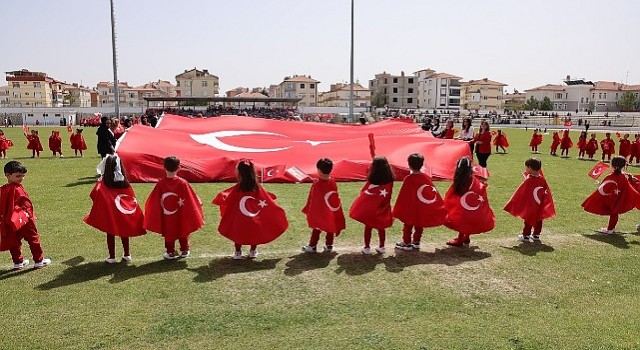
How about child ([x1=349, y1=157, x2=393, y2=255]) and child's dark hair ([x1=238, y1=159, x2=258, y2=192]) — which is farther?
child ([x1=349, y1=157, x2=393, y2=255])

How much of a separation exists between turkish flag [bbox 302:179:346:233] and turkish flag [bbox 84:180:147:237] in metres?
Answer: 2.21

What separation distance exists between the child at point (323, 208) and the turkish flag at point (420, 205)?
889 mm

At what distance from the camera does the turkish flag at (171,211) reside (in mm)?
6137

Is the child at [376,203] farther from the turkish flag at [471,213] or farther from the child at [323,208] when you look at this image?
the turkish flag at [471,213]

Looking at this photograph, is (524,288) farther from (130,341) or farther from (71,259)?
(71,259)

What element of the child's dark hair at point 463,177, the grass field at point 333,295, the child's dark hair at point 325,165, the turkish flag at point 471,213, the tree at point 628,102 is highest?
the tree at point 628,102

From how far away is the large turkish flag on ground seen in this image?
12.4m

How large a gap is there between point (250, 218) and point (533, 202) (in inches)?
166

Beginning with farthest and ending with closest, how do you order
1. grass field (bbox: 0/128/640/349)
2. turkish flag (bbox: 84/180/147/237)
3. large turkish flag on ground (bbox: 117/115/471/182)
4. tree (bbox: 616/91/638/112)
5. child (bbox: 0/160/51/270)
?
tree (bbox: 616/91/638/112), large turkish flag on ground (bbox: 117/115/471/182), turkish flag (bbox: 84/180/147/237), child (bbox: 0/160/51/270), grass field (bbox: 0/128/640/349)

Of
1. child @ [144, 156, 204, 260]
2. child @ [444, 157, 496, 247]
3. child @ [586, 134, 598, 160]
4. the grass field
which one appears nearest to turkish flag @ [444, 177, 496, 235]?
child @ [444, 157, 496, 247]

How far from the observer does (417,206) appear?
6730 millimetres

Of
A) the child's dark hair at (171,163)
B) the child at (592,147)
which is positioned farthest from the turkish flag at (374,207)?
the child at (592,147)

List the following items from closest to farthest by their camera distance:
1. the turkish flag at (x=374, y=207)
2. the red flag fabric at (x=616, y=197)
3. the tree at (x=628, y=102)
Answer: the turkish flag at (x=374, y=207), the red flag fabric at (x=616, y=197), the tree at (x=628, y=102)

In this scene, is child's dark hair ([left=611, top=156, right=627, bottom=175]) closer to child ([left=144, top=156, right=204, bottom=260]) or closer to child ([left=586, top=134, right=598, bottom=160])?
child ([left=144, top=156, right=204, bottom=260])
